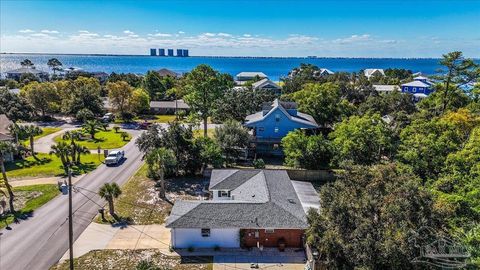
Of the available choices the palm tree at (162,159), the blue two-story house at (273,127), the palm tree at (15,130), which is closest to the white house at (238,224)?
the palm tree at (162,159)

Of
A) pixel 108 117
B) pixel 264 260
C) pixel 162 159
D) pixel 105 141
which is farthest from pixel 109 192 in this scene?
pixel 108 117

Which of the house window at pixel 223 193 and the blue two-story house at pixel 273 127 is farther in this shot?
the blue two-story house at pixel 273 127

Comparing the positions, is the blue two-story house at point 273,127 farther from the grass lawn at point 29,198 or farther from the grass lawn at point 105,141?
the grass lawn at point 29,198

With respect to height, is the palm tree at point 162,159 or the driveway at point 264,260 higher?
the palm tree at point 162,159

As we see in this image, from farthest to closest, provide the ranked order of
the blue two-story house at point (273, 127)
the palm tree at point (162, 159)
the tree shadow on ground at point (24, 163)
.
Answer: the blue two-story house at point (273, 127)
the tree shadow on ground at point (24, 163)
the palm tree at point (162, 159)

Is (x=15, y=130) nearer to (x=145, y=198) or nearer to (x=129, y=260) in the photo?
(x=145, y=198)

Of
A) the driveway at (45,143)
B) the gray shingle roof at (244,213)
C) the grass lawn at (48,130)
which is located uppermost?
the gray shingle roof at (244,213)

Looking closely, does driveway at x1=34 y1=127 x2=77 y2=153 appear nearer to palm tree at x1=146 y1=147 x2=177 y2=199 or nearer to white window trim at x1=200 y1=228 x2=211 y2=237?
palm tree at x1=146 y1=147 x2=177 y2=199

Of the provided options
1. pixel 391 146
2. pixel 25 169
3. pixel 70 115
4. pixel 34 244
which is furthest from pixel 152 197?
pixel 70 115
